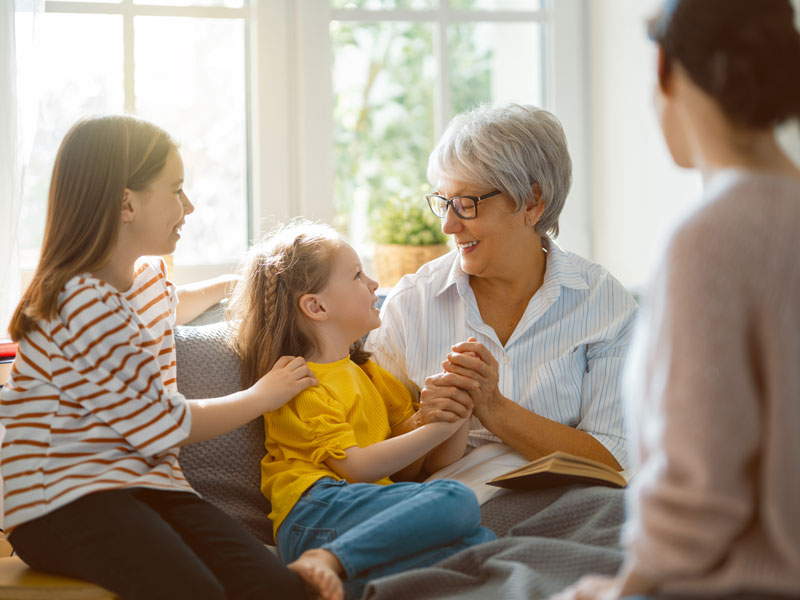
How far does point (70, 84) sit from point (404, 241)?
1.13 meters

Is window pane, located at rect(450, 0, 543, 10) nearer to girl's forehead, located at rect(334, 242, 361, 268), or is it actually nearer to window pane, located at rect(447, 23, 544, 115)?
window pane, located at rect(447, 23, 544, 115)

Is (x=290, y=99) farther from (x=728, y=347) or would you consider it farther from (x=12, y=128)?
(x=728, y=347)

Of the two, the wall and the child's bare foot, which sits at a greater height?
the wall

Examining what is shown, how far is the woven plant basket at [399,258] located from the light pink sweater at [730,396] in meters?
1.77

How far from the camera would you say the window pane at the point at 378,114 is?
301 cm

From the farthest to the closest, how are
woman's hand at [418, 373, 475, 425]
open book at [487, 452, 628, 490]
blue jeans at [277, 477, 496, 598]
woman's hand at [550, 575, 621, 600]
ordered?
woman's hand at [418, 373, 475, 425]
open book at [487, 452, 628, 490]
blue jeans at [277, 477, 496, 598]
woman's hand at [550, 575, 621, 600]

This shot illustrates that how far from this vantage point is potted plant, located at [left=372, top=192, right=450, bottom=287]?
105 inches

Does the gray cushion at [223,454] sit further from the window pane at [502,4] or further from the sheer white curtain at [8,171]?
the window pane at [502,4]

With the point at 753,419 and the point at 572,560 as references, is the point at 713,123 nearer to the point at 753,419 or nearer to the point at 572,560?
the point at 753,419

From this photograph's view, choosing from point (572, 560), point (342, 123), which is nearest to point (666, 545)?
point (572, 560)

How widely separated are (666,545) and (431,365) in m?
1.13

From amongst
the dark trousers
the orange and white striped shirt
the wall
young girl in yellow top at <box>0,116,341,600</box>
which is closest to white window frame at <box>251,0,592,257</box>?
the wall

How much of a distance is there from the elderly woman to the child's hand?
311mm

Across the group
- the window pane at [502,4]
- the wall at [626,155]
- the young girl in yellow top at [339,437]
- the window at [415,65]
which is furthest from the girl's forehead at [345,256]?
the window pane at [502,4]
